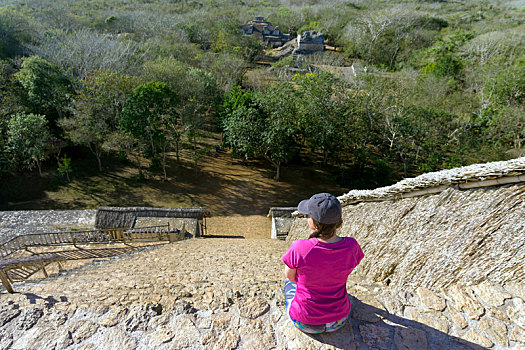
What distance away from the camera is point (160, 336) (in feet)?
8.75

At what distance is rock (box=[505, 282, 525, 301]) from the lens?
2.81 metres

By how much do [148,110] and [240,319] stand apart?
12.5 metres

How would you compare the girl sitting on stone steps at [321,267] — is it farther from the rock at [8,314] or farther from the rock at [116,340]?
the rock at [8,314]

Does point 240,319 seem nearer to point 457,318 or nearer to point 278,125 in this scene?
point 457,318

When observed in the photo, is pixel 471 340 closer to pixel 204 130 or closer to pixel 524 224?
pixel 524 224

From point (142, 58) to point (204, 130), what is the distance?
26.7ft

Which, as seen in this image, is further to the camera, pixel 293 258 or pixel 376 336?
pixel 376 336

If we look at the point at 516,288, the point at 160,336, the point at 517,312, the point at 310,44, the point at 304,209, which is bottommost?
the point at 160,336

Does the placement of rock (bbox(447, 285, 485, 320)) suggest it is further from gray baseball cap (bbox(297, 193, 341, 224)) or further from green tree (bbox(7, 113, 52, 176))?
green tree (bbox(7, 113, 52, 176))

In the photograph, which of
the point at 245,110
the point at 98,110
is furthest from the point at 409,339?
the point at 98,110

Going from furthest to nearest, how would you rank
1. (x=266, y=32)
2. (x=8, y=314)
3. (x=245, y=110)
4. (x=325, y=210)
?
(x=266, y=32), (x=245, y=110), (x=8, y=314), (x=325, y=210)

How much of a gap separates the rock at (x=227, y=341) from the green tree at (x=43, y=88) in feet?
55.9

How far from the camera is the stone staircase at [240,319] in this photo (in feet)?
8.40

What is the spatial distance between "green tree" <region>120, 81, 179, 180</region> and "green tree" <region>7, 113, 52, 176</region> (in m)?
4.43
